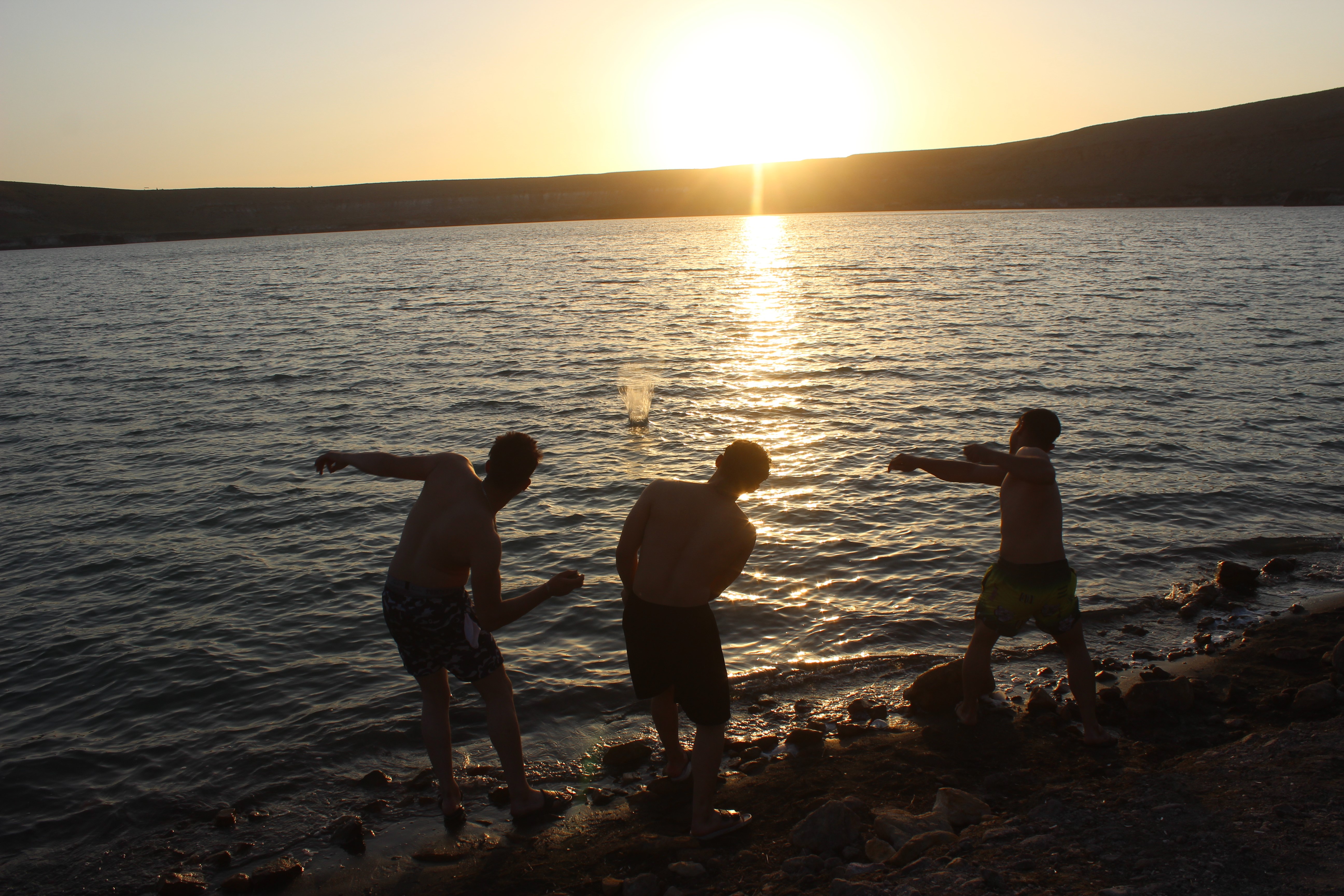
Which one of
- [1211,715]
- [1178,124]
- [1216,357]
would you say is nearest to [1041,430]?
[1211,715]

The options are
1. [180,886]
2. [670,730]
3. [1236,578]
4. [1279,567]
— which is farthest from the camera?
[1279,567]

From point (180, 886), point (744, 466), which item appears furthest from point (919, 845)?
point (180, 886)

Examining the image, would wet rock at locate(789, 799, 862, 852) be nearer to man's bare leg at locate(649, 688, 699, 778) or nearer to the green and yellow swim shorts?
man's bare leg at locate(649, 688, 699, 778)

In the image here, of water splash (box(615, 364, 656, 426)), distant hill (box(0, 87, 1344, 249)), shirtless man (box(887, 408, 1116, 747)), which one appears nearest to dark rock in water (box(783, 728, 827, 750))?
shirtless man (box(887, 408, 1116, 747))

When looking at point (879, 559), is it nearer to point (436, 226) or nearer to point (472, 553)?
point (472, 553)

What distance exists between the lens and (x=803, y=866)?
419cm

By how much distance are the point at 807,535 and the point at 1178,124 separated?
170 metres

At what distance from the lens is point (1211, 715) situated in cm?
558

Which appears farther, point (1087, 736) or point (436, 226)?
point (436, 226)

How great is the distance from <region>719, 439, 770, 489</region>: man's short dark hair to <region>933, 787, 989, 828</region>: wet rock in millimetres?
2107

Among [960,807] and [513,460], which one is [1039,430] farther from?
[513,460]

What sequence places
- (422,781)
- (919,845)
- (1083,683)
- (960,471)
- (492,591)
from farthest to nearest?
(422,781), (1083,683), (960,471), (492,591), (919,845)

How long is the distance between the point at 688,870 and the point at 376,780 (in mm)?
2562

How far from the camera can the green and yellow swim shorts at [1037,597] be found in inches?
202
